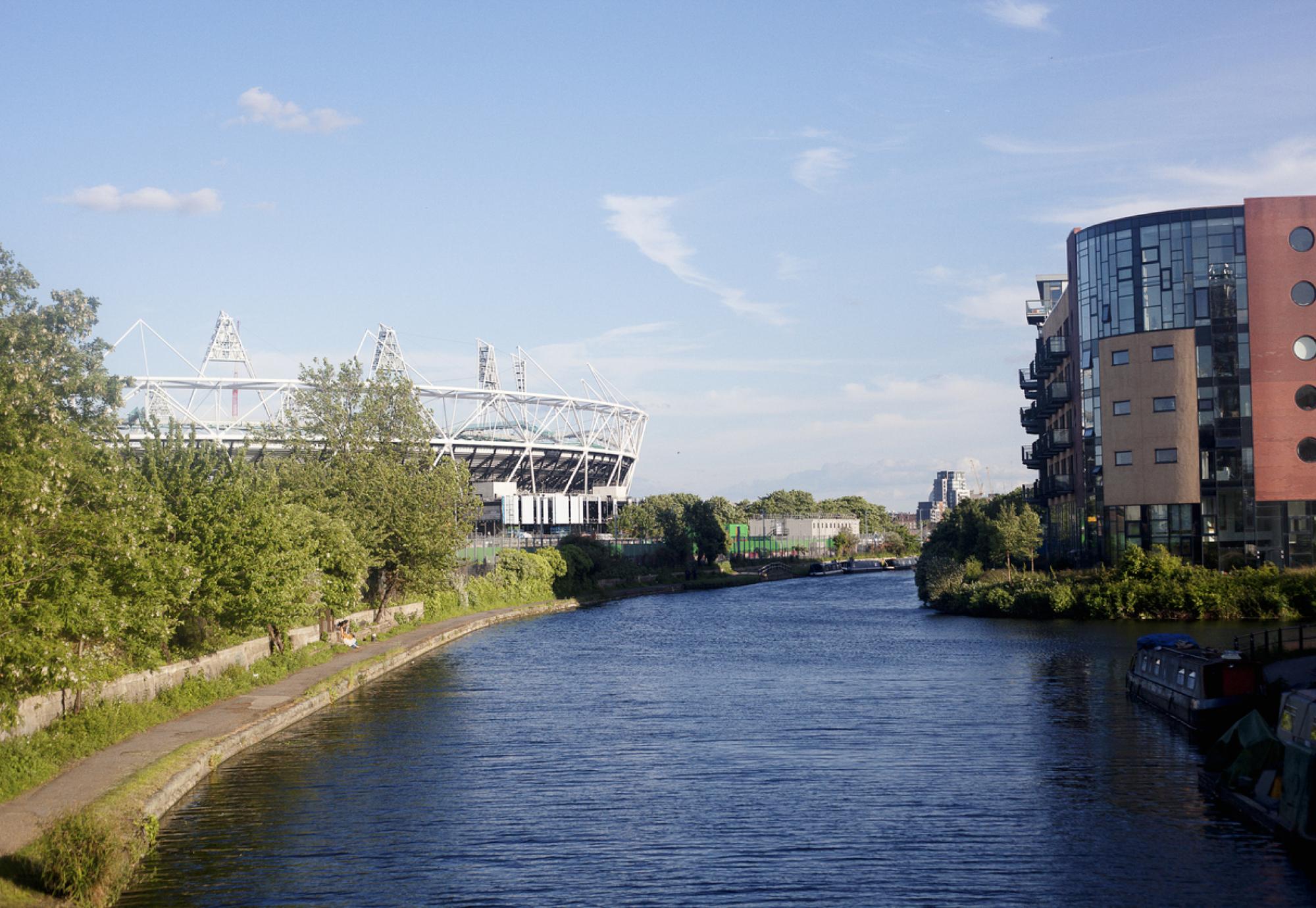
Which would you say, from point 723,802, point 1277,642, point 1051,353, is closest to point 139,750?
point 723,802

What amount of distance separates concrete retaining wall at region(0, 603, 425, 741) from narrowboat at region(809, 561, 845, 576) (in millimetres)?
111908

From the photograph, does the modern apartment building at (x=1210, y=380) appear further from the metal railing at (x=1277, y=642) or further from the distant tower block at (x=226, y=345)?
the distant tower block at (x=226, y=345)

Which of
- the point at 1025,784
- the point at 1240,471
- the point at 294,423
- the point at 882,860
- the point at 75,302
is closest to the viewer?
the point at 882,860

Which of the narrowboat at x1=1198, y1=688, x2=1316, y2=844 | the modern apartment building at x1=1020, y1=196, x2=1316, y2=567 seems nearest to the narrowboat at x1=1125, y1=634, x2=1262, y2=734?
the narrowboat at x1=1198, y1=688, x2=1316, y2=844

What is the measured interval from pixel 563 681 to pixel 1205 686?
1954 cm

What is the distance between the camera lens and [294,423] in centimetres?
5616

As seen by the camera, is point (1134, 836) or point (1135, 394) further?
point (1135, 394)

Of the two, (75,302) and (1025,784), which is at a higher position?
(75,302)

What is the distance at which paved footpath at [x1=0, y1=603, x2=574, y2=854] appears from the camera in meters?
16.9

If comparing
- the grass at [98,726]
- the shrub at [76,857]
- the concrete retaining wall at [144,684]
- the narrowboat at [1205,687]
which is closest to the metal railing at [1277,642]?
the narrowboat at [1205,687]

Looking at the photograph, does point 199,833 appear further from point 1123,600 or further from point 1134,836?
point 1123,600

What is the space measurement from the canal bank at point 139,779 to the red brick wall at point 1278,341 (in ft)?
150

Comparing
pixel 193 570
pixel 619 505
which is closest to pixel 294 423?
pixel 193 570

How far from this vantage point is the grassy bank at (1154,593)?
54.3 metres
